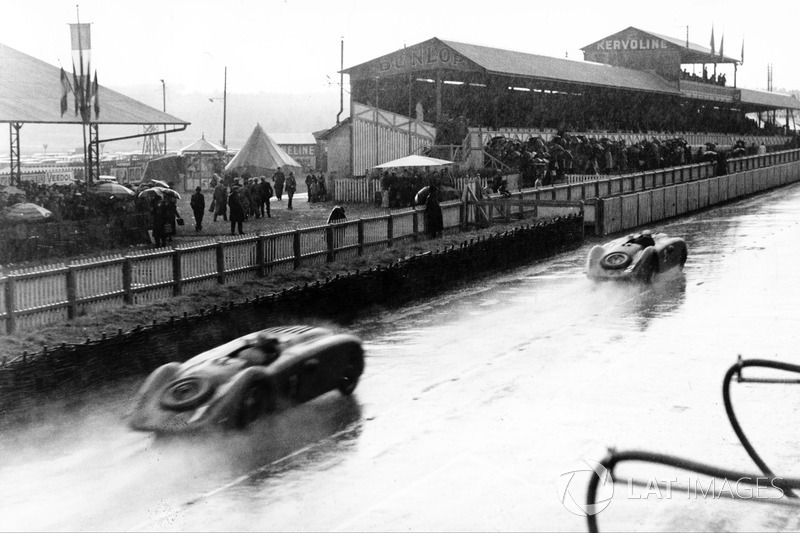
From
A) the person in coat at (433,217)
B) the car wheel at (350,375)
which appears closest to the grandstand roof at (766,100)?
the person in coat at (433,217)

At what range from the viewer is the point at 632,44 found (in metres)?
77.9

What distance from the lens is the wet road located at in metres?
8.12

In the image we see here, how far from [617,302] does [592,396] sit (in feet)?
23.2

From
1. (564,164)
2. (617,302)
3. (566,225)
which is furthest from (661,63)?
(617,302)

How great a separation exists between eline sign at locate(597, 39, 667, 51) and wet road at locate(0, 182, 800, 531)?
6277 cm

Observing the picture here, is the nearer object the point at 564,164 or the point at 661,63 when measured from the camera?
the point at 564,164

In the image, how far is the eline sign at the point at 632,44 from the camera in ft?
249

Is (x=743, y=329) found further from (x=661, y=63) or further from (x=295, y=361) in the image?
(x=661, y=63)

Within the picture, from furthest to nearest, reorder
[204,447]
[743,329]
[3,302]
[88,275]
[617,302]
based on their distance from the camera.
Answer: [617,302] → [743,329] → [88,275] → [3,302] → [204,447]

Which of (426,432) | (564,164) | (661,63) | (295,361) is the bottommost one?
(426,432)

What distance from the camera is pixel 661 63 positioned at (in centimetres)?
7531

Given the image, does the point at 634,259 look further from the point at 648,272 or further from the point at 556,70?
the point at 556,70

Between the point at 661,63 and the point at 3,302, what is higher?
the point at 661,63

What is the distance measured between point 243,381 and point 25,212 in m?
14.1
